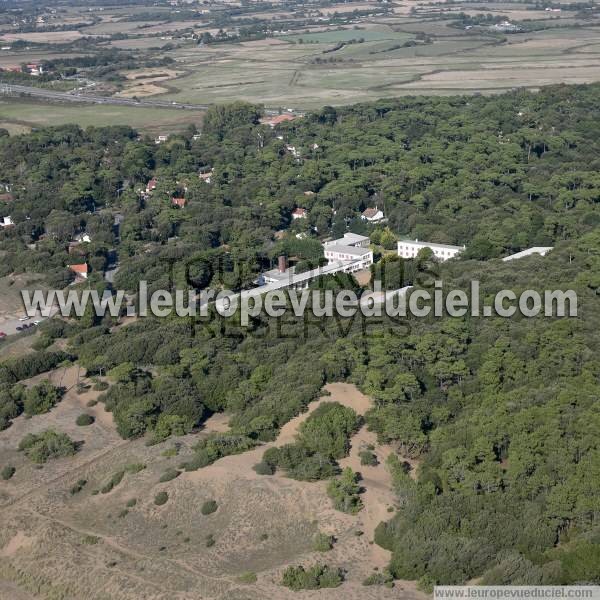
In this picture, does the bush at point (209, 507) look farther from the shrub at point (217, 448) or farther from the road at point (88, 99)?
the road at point (88, 99)

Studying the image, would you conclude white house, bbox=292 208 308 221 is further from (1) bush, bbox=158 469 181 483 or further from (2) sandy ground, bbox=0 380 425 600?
(1) bush, bbox=158 469 181 483

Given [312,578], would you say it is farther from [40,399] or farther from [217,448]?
[40,399]

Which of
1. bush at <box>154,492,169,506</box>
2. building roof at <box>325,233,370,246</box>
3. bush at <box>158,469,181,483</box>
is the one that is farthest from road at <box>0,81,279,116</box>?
bush at <box>154,492,169,506</box>

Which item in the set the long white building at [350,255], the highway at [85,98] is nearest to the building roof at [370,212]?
the long white building at [350,255]

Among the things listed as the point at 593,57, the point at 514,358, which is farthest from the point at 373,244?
the point at 593,57

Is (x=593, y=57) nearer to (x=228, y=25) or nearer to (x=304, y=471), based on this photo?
(x=228, y=25)

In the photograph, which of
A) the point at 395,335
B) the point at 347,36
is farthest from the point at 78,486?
the point at 347,36
